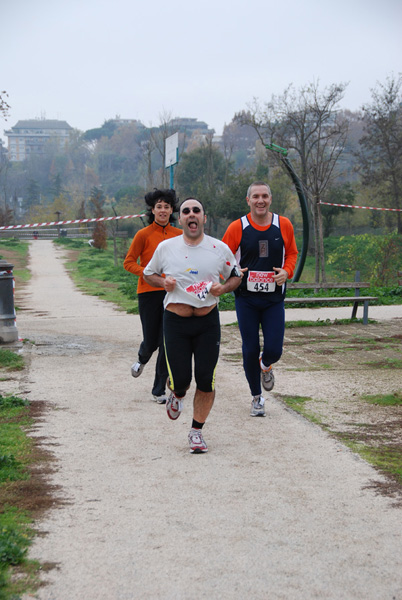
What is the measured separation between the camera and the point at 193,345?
550cm

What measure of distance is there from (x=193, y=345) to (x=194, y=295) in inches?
16.4

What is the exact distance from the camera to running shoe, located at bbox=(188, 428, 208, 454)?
545cm

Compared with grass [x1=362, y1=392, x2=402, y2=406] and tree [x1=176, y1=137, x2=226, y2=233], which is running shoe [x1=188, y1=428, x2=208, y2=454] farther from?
tree [x1=176, y1=137, x2=226, y2=233]

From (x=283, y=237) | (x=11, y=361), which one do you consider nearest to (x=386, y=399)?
(x=283, y=237)

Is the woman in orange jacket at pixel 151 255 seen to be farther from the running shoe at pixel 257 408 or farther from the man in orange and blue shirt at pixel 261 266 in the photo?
the running shoe at pixel 257 408

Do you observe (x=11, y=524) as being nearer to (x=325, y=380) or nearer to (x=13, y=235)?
(x=325, y=380)

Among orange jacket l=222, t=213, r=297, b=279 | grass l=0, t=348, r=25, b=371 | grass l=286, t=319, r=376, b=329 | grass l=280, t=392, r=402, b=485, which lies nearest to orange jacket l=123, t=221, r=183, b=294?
orange jacket l=222, t=213, r=297, b=279

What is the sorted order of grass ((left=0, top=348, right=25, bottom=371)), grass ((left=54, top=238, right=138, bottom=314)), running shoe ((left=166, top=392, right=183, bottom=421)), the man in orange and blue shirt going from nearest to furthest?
1. running shoe ((left=166, top=392, right=183, bottom=421))
2. the man in orange and blue shirt
3. grass ((left=0, top=348, right=25, bottom=371))
4. grass ((left=54, top=238, right=138, bottom=314))

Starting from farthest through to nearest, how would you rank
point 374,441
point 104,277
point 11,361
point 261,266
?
1. point 104,277
2. point 11,361
3. point 261,266
4. point 374,441

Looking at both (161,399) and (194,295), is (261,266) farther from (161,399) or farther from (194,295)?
(161,399)

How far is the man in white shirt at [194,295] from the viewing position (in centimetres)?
531

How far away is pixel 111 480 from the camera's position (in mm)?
4789

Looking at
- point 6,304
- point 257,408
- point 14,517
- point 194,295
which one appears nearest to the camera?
point 14,517

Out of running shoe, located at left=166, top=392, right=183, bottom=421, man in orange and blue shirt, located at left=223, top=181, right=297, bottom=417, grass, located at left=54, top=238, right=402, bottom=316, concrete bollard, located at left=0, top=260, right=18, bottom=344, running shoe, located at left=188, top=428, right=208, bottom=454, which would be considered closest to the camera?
running shoe, located at left=188, top=428, right=208, bottom=454
